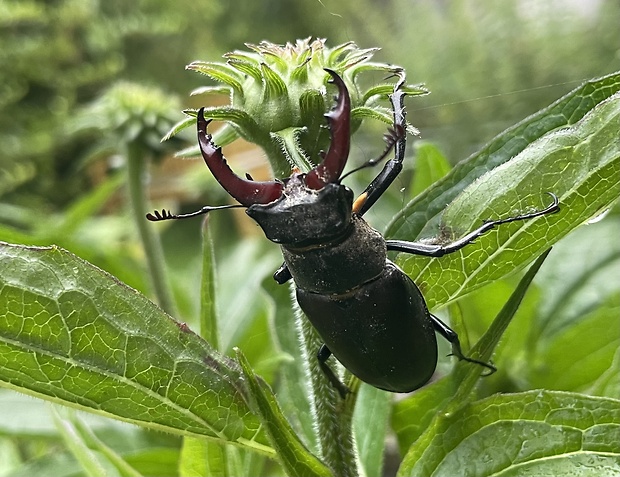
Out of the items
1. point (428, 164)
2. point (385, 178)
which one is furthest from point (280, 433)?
point (428, 164)

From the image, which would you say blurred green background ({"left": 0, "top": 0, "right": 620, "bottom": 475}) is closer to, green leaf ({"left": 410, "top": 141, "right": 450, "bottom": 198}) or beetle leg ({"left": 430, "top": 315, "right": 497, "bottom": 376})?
green leaf ({"left": 410, "top": 141, "right": 450, "bottom": 198})

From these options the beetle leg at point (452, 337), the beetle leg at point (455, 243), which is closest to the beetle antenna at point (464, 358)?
the beetle leg at point (452, 337)

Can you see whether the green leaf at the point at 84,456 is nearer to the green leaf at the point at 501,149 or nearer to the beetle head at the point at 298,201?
the beetle head at the point at 298,201

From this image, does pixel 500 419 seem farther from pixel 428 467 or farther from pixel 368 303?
pixel 368 303

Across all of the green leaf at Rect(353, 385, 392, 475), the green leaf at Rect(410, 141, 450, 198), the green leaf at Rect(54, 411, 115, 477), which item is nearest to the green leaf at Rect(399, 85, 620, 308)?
the green leaf at Rect(353, 385, 392, 475)

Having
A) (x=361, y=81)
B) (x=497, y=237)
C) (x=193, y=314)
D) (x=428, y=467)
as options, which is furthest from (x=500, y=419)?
(x=193, y=314)

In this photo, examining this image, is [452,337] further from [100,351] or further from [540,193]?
[100,351]
